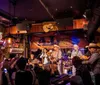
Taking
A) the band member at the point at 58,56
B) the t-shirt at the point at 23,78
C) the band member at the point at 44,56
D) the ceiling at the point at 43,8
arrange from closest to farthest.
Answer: the t-shirt at the point at 23,78, the ceiling at the point at 43,8, the band member at the point at 58,56, the band member at the point at 44,56

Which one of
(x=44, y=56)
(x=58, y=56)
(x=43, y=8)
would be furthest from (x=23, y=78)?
(x=44, y=56)

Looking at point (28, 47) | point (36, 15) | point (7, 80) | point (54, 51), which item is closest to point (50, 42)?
point (54, 51)

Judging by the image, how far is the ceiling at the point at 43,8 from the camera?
22.7 ft

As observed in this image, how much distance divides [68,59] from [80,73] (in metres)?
6.43

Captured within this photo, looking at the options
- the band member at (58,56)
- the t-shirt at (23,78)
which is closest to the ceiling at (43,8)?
the band member at (58,56)

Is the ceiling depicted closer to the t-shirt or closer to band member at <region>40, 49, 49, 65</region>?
band member at <region>40, 49, 49, 65</region>

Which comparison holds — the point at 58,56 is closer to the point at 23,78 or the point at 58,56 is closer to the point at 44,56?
the point at 44,56

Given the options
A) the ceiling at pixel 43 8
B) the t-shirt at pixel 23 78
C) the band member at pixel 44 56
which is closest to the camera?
the t-shirt at pixel 23 78

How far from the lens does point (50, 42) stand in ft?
34.5

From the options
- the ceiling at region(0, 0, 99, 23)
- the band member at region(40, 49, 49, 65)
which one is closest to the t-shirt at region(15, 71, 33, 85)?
the ceiling at region(0, 0, 99, 23)

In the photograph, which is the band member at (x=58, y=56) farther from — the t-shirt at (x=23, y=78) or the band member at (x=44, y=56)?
the t-shirt at (x=23, y=78)

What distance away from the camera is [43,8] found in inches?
304

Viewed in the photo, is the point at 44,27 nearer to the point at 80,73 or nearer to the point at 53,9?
the point at 53,9

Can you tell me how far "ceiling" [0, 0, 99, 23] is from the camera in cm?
693
